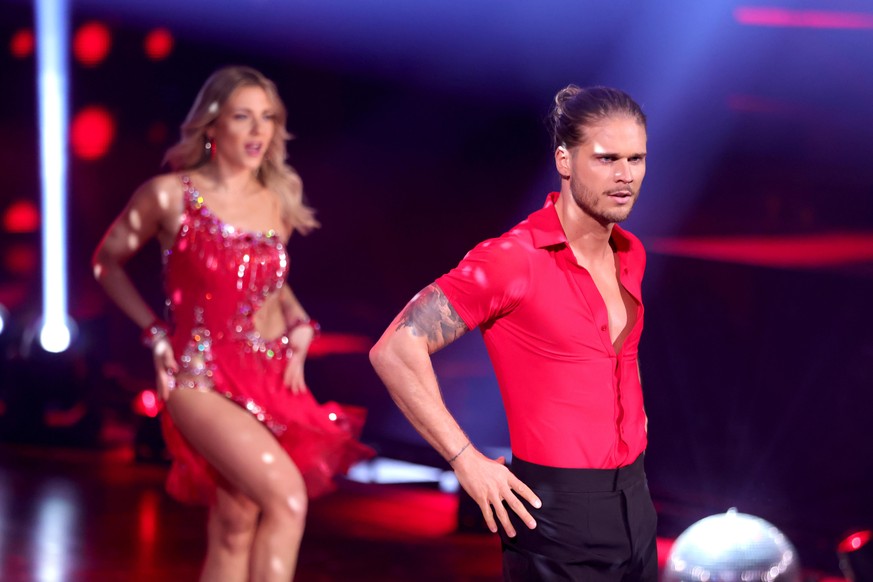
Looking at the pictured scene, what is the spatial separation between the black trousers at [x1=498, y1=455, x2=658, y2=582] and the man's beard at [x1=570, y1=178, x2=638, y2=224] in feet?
1.59

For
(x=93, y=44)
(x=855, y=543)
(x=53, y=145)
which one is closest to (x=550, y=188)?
(x=93, y=44)

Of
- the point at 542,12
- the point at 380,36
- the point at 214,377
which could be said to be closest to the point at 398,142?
the point at 380,36

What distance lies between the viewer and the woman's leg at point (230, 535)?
3.51 meters

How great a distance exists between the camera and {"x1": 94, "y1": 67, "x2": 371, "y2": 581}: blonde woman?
11.6ft

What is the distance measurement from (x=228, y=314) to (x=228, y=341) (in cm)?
8

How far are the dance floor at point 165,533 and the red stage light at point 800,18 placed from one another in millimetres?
2076

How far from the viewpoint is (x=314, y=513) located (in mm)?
5770

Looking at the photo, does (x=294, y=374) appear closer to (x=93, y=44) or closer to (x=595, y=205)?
(x=595, y=205)

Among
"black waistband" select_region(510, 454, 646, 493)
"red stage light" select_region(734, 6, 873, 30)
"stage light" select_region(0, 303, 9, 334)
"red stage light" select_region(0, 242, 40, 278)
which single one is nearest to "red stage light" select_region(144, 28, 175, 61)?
"red stage light" select_region(0, 242, 40, 278)

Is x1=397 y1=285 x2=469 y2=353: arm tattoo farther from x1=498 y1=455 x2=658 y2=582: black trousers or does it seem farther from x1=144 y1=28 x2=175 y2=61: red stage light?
x1=144 y1=28 x2=175 y2=61: red stage light

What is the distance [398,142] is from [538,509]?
16.4ft

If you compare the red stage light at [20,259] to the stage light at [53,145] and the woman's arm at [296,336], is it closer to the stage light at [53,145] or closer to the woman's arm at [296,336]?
the stage light at [53,145]

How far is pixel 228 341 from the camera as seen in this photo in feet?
11.9

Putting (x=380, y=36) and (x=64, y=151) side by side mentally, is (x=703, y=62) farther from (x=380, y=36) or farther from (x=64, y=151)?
(x=64, y=151)
